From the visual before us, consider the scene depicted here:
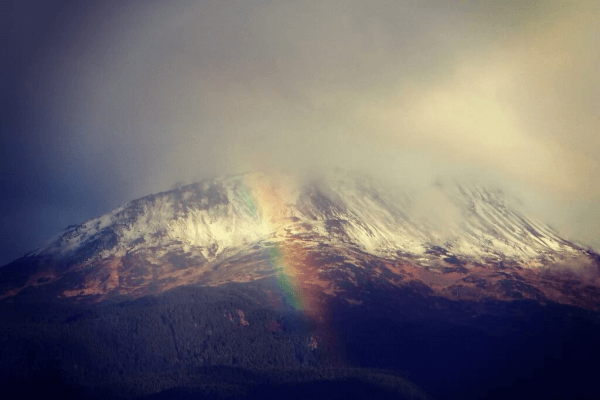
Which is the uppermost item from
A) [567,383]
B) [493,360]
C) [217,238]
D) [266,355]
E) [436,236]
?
[217,238]

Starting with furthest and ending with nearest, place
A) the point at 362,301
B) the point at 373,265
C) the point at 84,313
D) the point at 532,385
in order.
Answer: the point at 373,265 < the point at 362,301 < the point at 84,313 < the point at 532,385

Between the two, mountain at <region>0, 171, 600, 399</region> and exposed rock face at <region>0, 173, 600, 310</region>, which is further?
exposed rock face at <region>0, 173, 600, 310</region>

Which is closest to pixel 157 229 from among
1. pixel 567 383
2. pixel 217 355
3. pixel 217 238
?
pixel 217 238

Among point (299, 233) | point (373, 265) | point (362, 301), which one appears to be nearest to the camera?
point (362, 301)

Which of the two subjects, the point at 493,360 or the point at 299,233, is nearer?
the point at 493,360

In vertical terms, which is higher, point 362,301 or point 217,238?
point 217,238

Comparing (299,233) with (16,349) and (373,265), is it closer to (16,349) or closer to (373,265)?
(373,265)

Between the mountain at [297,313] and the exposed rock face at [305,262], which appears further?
the exposed rock face at [305,262]
